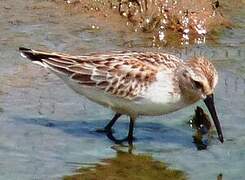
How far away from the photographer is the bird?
980cm

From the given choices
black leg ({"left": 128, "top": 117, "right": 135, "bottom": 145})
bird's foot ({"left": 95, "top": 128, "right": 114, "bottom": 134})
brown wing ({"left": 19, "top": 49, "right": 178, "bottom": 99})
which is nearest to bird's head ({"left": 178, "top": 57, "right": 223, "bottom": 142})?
brown wing ({"left": 19, "top": 49, "right": 178, "bottom": 99})

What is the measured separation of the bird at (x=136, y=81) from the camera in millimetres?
9797

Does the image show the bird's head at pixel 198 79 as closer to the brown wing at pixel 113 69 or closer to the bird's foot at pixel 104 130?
the brown wing at pixel 113 69

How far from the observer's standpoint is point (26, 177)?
29.1 ft

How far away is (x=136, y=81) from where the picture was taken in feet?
32.7

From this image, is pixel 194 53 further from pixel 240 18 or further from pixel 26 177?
pixel 26 177

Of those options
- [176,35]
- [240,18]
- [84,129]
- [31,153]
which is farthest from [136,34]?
[31,153]

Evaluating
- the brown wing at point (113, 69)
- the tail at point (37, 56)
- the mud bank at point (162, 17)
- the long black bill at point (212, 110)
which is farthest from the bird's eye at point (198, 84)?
the mud bank at point (162, 17)

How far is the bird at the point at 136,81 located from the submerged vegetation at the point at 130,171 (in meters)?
0.53

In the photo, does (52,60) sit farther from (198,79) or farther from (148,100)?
(198,79)

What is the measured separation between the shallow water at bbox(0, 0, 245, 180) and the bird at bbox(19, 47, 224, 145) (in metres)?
0.35

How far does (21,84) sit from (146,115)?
6.61ft

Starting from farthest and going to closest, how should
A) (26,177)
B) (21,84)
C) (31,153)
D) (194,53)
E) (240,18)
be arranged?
(240,18), (194,53), (21,84), (31,153), (26,177)

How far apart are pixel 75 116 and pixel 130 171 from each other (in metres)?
1.52
